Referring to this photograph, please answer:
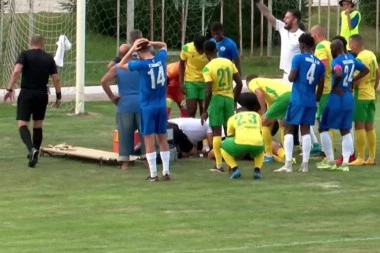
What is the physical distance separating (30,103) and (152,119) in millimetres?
2681

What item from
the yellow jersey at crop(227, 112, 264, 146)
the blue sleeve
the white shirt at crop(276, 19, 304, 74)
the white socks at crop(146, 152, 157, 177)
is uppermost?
the blue sleeve

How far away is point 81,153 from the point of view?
1744cm

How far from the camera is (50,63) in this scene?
1723cm

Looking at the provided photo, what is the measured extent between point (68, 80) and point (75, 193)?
13850mm

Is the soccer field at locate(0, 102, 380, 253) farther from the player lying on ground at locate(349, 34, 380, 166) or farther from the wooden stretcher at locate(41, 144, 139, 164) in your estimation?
the player lying on ground at locate(349, 34, 380, 166)

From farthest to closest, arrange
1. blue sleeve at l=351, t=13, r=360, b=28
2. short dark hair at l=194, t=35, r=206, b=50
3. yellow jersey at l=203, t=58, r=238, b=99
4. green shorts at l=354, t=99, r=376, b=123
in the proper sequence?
blue sleeve at l=351, t=13, r=360, b=28
short dark hair at l=194, t=35, r=206, b=50
green shorts at l=354, t=99, r=376, b=123
yellow jersey at l=203, t=58, r=238, b=99

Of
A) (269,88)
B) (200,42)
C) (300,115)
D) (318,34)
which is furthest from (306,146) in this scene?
(200,42)

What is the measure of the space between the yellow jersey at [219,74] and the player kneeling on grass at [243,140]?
30.7 inches

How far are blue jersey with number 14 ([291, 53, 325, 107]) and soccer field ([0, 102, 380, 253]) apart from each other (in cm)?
104

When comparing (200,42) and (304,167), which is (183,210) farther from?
(200,42)

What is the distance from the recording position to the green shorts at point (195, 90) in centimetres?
1891

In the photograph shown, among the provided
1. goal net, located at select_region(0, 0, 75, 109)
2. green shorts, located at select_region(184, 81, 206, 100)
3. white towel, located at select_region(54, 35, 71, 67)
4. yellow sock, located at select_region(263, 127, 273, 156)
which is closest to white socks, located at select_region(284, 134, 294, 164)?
yellow sock, located at select_region(263, 127, 273, 156)

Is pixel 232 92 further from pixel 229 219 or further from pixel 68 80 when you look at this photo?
pixel 68 80

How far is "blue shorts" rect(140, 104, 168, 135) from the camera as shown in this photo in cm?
1529
